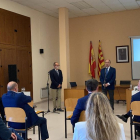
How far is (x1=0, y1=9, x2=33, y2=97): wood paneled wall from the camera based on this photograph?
6984 millimetres

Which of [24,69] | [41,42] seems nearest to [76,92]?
[24,69]

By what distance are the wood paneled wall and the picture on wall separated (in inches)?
149

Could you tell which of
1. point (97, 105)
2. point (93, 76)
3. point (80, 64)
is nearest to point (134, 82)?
point (93, 76)

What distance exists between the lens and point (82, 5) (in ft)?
27.0

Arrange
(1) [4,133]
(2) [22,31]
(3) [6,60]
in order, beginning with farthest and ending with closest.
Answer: (2) [22,31] → (3) [6,60] → (1) [4,133]

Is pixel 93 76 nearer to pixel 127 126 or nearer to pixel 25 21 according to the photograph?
pixel 25 21

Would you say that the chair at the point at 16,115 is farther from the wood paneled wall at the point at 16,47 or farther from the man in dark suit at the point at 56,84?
the wood paneled wall at the point at 16,47

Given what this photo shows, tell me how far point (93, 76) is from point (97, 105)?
8.13 metres

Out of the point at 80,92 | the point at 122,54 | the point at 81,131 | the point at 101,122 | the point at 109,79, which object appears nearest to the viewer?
the point at 101,122

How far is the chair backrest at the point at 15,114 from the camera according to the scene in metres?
3.32

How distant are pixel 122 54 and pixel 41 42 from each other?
3.51 meters

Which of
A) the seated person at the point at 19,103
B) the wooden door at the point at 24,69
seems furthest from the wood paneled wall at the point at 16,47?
the seated person at the point at 19,103

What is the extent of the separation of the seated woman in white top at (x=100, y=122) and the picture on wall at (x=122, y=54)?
7.80 m

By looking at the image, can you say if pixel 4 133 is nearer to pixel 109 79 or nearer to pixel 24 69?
pixel 109 79
